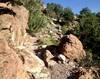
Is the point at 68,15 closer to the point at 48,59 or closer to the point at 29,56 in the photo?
the point at 48,59

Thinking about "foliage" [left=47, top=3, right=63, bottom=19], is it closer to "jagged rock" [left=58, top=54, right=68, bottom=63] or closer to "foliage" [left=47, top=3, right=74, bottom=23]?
"foliage" [left=47, top=3, right=74, bottom=23]

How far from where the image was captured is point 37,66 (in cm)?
1514

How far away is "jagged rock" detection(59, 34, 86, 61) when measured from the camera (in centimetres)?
1762

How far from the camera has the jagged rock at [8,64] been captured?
1184 centimetres

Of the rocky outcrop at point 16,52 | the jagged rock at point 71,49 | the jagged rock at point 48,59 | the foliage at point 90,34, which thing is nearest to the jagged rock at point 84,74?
the rocky outcrop at point 16,52

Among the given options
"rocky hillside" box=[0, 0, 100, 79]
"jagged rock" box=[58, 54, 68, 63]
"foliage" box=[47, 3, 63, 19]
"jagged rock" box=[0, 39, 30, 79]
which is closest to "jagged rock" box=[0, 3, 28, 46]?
"rocky hillside" box=[0, 0, 100, 79]

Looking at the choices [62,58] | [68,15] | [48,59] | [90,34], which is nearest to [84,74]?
[62,58]

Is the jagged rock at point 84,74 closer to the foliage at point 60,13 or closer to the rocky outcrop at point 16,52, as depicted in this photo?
the rocky outcrop at point 16,52

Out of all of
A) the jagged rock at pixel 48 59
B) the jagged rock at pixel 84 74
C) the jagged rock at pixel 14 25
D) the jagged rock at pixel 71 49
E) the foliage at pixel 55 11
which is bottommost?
the jagged rock at pixel 84 74

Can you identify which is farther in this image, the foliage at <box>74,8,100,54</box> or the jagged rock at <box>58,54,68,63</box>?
the foliage at <box>74,8,100,54</box>

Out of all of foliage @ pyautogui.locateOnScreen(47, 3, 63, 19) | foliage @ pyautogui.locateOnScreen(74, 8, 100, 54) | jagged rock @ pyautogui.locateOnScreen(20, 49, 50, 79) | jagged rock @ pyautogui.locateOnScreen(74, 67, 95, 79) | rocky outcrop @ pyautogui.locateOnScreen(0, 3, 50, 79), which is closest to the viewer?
rocky outcrop @ pyautogui.locateOnScreen(0, 3, 50, 79)

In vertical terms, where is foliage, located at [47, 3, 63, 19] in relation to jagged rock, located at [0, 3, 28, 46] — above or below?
above

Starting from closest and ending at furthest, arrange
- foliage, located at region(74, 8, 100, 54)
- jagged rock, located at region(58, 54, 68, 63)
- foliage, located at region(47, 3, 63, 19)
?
jagged rock, located at region(58, 54, 68, 63), foliage, located at region(74, 8, 100, 54), foliage, located at region(47, 3, 63, 19)

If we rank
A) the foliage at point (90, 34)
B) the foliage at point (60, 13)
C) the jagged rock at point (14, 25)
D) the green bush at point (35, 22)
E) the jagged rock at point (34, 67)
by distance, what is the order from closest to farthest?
the jagged rock at point (34, 67)
the jagged rock at point (14, 25)
the foliage at point (90, 34)
the green bush at point (35, 22)
the foliage at point (60, 13)
